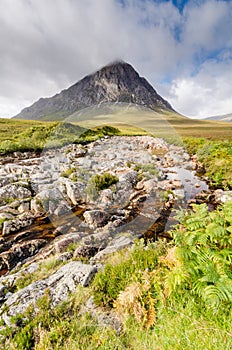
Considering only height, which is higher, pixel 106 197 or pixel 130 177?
pixel 130 177

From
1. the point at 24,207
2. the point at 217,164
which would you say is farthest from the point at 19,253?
the point at 217,164

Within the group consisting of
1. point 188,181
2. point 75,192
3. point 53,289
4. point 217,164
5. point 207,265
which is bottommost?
point 188,181

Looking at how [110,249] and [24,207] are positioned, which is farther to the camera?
[24,207]

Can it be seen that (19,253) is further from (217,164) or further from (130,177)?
(217,164)

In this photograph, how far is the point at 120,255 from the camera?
170 inches

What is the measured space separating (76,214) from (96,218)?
1.36 meters

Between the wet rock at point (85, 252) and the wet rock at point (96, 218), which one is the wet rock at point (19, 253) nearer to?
the wet rock at point (96, 218)

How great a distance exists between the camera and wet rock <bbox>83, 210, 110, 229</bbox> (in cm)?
755

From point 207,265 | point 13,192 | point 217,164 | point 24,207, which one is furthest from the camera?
point 217,164

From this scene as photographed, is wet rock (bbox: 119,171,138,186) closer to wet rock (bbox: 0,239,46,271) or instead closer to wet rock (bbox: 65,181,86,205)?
wet rock (bbox: 65,181,86,205)

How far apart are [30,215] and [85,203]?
8.36 ft

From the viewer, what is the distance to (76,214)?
28.3ft

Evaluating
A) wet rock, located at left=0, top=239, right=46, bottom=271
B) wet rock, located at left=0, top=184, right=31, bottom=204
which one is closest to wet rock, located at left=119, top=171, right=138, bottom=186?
wet rock, located at left=0, top=184, right=31, bottom=204

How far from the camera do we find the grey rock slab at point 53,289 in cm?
326
